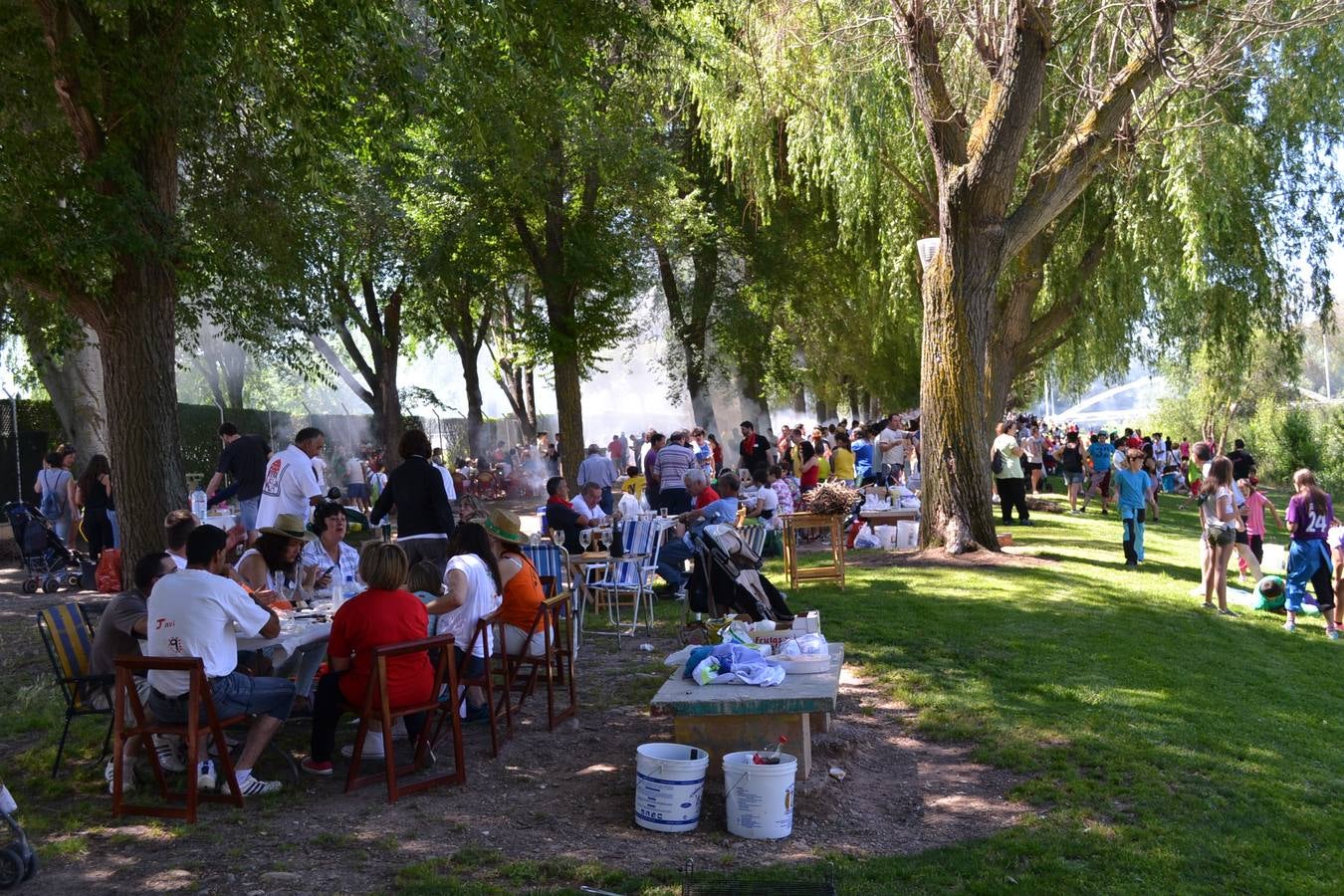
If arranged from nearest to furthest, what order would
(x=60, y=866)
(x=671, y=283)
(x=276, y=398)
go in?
(x=60, y=866) → (x=671, y=283) → (x=276, y=398)

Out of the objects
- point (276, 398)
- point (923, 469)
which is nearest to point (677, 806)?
point (923, 469)

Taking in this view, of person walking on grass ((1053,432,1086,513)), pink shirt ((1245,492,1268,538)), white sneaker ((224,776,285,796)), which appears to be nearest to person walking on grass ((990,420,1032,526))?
person walking on grass ((1053,432,1086,513))

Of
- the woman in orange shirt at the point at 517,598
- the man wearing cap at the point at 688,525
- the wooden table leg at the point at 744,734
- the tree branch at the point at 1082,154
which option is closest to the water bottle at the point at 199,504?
the man wearing cap at the point at 688,525

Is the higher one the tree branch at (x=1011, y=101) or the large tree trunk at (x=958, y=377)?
the tree branch at (x=1011, y=101)

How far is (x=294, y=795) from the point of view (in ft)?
19.3

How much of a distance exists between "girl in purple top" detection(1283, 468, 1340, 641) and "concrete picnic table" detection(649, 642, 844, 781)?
7.25 meters

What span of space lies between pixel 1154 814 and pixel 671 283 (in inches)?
819

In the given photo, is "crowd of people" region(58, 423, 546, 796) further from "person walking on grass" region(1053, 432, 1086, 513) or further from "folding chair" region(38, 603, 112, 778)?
"person walking on grass" region(1053, 432, 1086, 513)

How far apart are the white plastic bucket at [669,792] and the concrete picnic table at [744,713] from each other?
1.46 ft

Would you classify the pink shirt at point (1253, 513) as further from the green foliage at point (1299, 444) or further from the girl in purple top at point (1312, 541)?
the green foliage at point (1299, 444)

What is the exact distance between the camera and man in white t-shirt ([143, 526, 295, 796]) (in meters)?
5.53

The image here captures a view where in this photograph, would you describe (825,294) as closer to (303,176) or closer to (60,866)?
(303,176)

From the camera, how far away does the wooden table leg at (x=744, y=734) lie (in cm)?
608

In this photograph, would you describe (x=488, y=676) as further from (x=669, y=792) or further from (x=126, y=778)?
(x=126, y=778)
